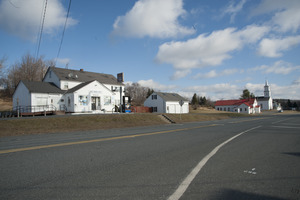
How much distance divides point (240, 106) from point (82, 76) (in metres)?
73.2

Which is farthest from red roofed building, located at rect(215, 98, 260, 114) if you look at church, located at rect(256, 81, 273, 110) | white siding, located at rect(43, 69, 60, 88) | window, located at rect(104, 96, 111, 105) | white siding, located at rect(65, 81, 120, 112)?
white siding, located at rect(43, 69, 60, 88)

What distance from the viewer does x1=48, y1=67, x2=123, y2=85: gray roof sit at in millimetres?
36772

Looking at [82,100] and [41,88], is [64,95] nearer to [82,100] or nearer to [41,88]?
[41,88]

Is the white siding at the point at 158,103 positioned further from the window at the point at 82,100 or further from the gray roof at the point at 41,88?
the gray roof at the point at 41,88

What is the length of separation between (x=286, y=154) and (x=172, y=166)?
4620mm

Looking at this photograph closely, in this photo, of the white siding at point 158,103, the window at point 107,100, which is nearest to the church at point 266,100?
the white siding at point 158,103

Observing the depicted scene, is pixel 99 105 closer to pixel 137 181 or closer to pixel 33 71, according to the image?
pixel 137 181

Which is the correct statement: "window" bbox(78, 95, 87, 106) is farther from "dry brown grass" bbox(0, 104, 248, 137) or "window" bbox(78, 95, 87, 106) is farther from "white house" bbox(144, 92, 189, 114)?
"white house" bbox(144, 92, 189, 114)

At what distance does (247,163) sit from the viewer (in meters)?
5.59

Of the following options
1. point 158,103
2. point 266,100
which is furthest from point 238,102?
point 158,103

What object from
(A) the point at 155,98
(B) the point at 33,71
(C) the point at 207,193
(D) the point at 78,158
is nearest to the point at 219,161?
(C) the point at 207,193

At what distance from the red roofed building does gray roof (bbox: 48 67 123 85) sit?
2473 inches

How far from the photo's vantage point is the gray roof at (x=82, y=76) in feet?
121

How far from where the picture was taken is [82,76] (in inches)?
1577
